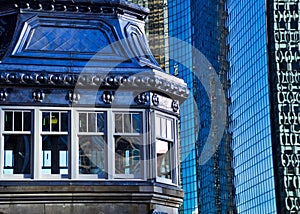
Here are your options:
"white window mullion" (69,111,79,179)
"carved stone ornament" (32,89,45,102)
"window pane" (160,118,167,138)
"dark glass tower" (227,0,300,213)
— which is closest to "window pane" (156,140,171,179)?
"window pane" (160,118,167,138)

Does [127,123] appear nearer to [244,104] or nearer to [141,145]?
[141,145]

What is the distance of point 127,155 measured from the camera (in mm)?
25188

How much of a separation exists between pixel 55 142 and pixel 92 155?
1267 millimetres

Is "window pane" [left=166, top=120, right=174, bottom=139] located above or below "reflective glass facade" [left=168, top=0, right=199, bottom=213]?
below

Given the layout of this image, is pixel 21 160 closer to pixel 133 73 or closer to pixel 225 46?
pixel 133 73

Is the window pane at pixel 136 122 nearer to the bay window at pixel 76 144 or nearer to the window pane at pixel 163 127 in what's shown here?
the bay window at pixel 76 144

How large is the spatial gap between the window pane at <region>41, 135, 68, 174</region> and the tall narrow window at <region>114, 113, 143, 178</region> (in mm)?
1680

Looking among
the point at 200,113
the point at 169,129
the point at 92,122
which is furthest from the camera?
the point at 200,113

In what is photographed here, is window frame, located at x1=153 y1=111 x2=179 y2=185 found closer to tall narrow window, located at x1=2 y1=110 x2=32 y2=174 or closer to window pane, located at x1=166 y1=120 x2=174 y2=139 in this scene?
window pane, located at x1=166 y1=120 x2=174 y2=139

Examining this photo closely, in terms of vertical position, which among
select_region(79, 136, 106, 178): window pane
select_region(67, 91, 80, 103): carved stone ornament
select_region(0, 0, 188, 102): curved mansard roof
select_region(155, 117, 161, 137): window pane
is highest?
select_region(0, 0, 188, 102): curved mansard roof

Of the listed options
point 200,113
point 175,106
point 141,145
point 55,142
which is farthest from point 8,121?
point 200,113

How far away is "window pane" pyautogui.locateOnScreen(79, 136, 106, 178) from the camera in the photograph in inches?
976

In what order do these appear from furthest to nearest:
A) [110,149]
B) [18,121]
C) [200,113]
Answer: [200,113], [110,149], [18,121]

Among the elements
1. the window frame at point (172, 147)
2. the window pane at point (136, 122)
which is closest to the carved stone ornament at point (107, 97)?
the window pane at point (136, 122)
